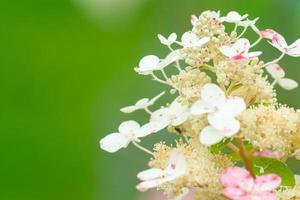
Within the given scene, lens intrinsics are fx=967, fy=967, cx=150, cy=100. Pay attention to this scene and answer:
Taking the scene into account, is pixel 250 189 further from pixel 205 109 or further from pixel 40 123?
pixel 40 123

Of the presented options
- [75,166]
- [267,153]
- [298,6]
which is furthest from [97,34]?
[267,153]

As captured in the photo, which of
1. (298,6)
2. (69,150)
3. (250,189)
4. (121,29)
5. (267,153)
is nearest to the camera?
(250,189)

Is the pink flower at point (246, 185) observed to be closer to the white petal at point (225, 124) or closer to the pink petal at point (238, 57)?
the white petal at point (225, 124)

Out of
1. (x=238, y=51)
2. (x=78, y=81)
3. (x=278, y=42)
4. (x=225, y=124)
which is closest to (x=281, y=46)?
(x=278, y=42)

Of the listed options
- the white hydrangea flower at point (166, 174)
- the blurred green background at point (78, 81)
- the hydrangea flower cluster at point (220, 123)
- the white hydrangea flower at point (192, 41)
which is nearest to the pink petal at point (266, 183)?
the hydrangea flower cluster at point (220, 123)

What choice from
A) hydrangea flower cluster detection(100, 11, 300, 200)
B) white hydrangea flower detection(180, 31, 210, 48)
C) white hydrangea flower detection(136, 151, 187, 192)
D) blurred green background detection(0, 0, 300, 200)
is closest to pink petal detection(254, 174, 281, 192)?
hydrangea flower cluster detection(100, 11, 300, 200)

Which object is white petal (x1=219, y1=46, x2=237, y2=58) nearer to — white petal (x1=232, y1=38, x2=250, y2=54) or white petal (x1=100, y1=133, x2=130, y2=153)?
white petal (x1=232, y1=38, x2=250, y2=54)

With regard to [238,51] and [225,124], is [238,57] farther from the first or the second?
[225,124]
